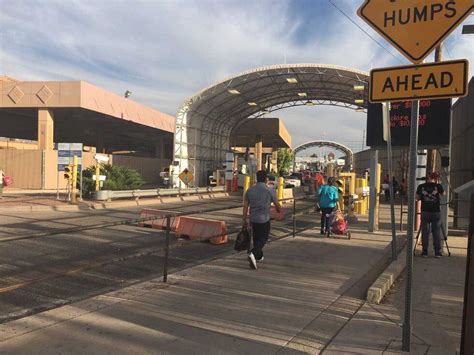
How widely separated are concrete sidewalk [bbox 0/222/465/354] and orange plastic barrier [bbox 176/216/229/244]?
124 inches

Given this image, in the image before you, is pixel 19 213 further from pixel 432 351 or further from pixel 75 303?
pixel 432 351

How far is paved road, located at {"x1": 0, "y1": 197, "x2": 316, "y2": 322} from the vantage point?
6.07m

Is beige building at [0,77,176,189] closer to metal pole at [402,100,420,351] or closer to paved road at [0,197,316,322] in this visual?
paved road at [0,197,316,322]

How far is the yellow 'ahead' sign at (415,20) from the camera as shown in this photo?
4.02 m

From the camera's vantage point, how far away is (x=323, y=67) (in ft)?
107

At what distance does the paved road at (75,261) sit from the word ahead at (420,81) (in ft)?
12.4

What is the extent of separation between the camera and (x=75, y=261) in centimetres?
843

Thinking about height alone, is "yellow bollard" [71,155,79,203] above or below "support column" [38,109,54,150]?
below

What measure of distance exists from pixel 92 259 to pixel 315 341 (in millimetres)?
5454

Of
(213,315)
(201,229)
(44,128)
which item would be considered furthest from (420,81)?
(44,128)

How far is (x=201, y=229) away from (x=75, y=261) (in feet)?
11.4

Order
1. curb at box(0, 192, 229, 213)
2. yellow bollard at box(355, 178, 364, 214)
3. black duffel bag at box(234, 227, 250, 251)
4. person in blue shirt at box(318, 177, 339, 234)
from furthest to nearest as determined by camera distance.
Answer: yellow bollard at box(355, 178, 364, 214)
curb at box(0, 192, 229, 213)
person in blue shirt at box(318, 177, 339, 234)
black duffel bag at box(234, 227, 250, 251)

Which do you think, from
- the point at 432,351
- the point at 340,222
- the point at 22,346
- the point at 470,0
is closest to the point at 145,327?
the point at 22,346

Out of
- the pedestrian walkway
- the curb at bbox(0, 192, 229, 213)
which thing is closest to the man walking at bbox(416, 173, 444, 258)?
the pedestrian walkway
